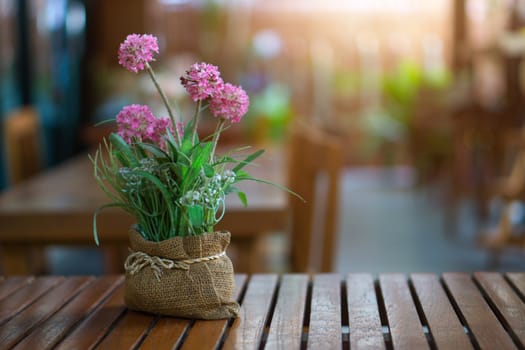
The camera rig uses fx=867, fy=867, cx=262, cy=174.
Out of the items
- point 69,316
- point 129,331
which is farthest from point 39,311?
point 129,331

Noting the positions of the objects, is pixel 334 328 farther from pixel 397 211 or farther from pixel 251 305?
pixel 397 211

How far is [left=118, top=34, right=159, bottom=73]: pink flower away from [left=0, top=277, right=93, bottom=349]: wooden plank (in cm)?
43

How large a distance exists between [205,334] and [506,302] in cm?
49

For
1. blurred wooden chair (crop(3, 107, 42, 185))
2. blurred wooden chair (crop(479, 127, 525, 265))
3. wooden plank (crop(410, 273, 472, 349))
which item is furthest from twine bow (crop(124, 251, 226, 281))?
blurred wooden chair (crop(479, 127, 525, 265))

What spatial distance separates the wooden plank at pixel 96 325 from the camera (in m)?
1.24

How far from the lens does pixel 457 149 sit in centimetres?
548

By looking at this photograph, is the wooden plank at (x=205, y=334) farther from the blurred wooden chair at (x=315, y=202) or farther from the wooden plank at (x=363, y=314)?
the blurred wooden chair at (x=315, y=202)

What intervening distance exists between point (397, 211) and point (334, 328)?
508cm

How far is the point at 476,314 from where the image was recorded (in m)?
1.32

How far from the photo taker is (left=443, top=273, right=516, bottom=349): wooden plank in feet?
3.91

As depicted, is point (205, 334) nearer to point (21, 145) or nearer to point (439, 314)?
point (439, 314)

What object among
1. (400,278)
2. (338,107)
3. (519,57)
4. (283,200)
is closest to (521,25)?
(519,57)

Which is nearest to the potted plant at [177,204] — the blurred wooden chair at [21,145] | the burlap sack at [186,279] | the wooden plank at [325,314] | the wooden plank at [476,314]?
the burlap sack at [186,279]

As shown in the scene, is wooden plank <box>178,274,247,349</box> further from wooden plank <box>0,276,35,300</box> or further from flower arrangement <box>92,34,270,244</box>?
wooden plank <box>0,276,35,300</box>
